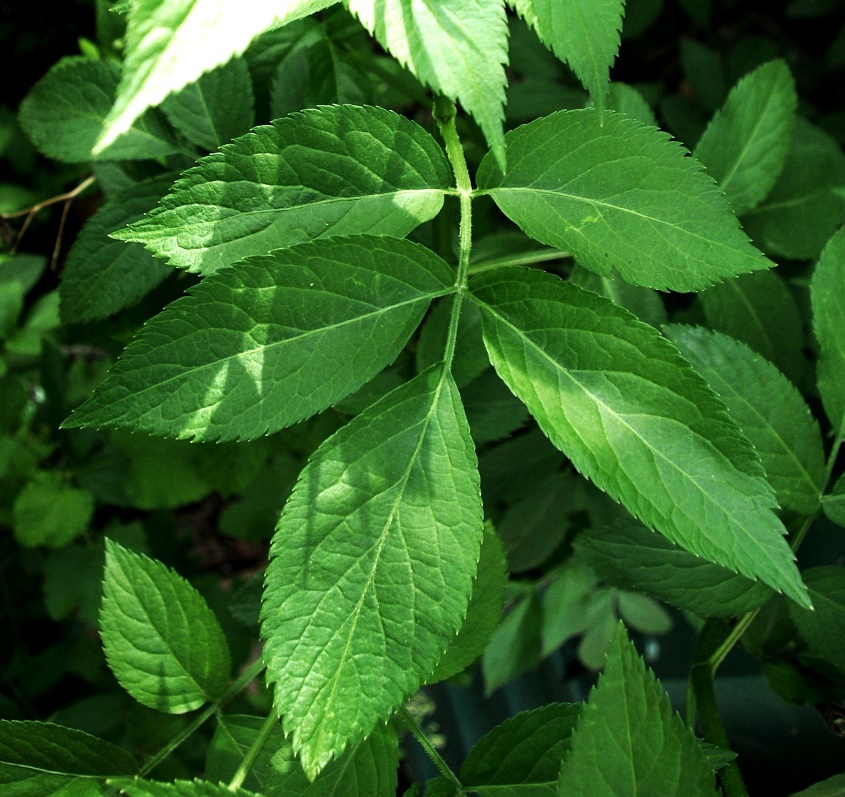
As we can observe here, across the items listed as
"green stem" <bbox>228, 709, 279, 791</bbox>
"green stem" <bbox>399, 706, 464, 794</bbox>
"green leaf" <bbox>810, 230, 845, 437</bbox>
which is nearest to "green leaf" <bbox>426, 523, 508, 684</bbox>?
"green stem" <bbox>399, 706, 464, 794</bbox>

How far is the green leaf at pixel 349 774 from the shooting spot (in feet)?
2.68

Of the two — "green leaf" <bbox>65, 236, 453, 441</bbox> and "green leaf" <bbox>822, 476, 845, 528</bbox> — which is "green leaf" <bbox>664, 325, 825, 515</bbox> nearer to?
"green leaf" <bbox>822, 476, 845, 528</bbox>

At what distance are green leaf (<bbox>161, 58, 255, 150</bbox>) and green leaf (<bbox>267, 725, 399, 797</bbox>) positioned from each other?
759 millimetres

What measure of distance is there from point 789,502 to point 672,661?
0.87 metres

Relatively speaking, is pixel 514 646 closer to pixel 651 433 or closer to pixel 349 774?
pixel 349 774

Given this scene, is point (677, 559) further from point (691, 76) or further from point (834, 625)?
point (691, 76)

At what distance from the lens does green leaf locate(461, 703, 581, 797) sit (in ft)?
2.73

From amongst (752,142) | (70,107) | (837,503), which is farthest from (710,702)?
(70,107)

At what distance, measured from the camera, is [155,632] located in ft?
2.93

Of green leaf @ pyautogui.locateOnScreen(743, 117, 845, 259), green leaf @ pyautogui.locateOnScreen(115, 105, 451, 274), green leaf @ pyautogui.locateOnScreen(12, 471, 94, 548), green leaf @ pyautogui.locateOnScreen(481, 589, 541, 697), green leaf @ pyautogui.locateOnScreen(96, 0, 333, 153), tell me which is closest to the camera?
green leaf @ pyautogui.locateOnScreen(96, 0, 333, 153)

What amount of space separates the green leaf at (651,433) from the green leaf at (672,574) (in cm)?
22

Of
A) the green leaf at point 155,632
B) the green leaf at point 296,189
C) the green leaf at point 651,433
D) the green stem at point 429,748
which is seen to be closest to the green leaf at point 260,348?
the green leaf at point 296,189

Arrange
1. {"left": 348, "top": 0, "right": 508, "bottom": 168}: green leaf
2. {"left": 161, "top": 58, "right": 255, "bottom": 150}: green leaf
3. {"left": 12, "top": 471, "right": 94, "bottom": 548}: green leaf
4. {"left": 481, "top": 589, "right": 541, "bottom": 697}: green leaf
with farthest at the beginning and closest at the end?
{"left": 481, "top": 589, "right": 541, "bottom": 697}: green leaf, {"left": 12, "top": 471, "right": 94, "bottom": 548}: green leaf, {"left": 161, "top": 58, "right": 255, "bottom": 150}: green leaf, {"left": 348, "top": 0, "right": 508, "bottom": 168}: green leaf

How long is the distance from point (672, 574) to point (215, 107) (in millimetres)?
822
